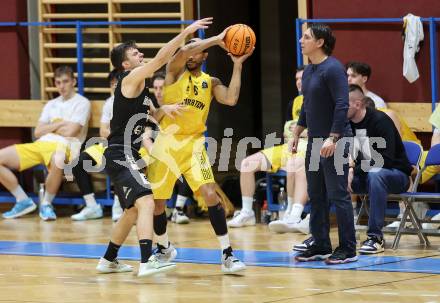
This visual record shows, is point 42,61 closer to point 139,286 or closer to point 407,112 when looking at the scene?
point 407,112

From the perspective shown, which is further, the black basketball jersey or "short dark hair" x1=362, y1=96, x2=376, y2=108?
"short dark hair" x1=362, y1=96, x2=376, y2=108

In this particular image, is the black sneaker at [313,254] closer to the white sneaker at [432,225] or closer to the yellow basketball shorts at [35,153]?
the white sneaker at [432,225]

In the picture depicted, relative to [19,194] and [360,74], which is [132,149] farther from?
[19,194]

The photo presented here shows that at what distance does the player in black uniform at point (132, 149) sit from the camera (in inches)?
311

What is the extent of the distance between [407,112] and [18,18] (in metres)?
4.85

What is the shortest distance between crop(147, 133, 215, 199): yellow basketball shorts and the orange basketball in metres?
0.77

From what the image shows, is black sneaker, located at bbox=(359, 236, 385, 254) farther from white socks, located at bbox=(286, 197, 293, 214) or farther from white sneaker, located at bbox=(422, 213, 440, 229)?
white socks, located at bbox=(286, 197, 293, 214)

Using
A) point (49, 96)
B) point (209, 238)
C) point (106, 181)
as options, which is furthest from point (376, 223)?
point (49, 96)

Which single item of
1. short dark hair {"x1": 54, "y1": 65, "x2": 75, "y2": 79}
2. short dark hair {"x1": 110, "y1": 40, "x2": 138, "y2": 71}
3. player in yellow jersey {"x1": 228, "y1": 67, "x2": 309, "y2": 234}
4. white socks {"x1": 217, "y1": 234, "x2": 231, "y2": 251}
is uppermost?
short dark hair {"x1": 110, "y1": 40, "x2": 138, "y2": 71}

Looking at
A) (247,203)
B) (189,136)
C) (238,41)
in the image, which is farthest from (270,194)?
(238,41)

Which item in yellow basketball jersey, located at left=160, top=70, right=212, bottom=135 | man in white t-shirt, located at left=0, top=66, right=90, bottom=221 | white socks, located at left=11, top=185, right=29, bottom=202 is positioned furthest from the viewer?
white socks, located at left=11, top=185, right=29, bottom=202

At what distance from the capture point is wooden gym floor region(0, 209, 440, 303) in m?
7.27

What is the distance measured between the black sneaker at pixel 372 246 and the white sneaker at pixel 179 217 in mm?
2652

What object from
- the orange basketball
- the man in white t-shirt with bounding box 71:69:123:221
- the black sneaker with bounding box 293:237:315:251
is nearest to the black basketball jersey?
the orange basketball
